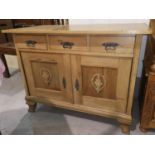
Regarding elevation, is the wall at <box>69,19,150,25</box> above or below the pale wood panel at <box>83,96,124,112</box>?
above

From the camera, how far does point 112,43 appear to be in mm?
1022

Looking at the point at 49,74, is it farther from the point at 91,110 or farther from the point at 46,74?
the point at 91,110

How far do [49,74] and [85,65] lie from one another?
0.36 metres

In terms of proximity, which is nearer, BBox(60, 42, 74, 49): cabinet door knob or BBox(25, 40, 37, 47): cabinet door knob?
BBox(60, 42, 74, 49): cabinet door knob

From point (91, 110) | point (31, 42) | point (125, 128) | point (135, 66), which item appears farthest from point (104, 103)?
point (31, 42)

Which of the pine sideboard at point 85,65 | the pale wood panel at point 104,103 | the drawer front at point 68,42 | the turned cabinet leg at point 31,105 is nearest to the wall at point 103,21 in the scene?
the pine sideboard at point 85,65

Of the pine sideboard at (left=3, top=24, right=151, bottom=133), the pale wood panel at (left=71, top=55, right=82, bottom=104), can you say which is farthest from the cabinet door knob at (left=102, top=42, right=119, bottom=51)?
the pale wood panel at (left=71, top=55, right=82, bottom=104)

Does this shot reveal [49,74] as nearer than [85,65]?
No

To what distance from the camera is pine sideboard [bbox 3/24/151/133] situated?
1027mm

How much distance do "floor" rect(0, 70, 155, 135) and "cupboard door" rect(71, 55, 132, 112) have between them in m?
0.23

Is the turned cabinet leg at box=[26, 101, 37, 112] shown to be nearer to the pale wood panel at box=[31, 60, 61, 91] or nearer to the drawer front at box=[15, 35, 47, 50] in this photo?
the pale wood panel at box=[31, 60, 61, 91]

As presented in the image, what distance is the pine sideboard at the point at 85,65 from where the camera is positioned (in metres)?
1.03

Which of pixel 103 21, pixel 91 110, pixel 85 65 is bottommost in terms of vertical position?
pixel 91 110
